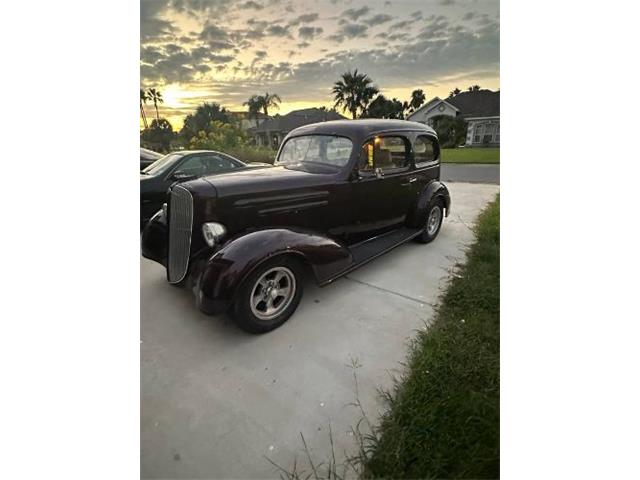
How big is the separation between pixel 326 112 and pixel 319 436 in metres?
3.57

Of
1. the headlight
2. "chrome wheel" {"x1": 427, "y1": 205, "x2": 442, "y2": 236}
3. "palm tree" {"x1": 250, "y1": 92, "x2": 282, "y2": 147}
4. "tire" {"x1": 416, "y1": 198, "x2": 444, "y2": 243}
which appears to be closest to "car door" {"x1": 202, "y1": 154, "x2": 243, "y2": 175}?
"palm tree" {"x1": 250, "y1": 92, "x2": 282, "y2": 147}

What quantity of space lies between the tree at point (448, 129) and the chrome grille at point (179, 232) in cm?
355

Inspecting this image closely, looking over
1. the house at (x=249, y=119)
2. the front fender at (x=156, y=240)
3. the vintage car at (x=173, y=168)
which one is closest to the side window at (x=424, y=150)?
the house at (x=249, y=119)

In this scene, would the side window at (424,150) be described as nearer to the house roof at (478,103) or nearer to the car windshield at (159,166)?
the house roof at (478,103)

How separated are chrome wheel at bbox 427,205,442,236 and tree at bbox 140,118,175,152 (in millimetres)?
3355

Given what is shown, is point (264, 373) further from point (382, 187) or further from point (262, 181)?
point (382, 187)

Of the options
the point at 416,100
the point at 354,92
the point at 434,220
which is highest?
the point at 354,92

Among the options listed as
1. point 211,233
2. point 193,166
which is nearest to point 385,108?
point 193,166

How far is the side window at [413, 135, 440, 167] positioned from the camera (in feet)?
11.4

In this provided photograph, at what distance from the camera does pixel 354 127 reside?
9.43 feet

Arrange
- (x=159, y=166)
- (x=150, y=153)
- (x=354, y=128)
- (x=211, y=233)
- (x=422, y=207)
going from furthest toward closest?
(x=159, y=166), (x=422, y=207), (x=150, y=153), (x=354, y=128), (x=211, y=233)

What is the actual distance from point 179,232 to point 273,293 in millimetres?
921
